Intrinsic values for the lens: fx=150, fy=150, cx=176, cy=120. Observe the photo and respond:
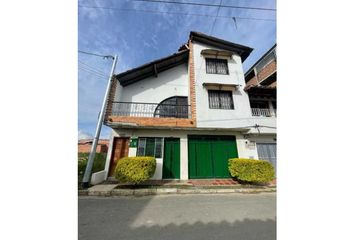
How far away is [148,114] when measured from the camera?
349 inches

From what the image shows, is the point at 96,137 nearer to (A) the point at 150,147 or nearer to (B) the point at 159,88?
(A) the point at 150,147

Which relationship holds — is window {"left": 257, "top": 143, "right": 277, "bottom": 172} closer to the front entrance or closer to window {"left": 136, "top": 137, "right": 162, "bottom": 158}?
window {"left": 136, "top": 137, "right": 162, "bottom": 158}

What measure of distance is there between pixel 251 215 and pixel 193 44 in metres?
9.88

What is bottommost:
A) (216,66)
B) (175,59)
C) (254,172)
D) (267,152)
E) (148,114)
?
(254,172)

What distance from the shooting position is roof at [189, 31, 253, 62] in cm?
1004

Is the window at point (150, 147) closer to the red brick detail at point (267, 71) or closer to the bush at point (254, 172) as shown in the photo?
the bush at point (254, 172)

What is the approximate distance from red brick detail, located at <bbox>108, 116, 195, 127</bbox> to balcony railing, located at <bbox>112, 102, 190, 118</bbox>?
705 millimetres

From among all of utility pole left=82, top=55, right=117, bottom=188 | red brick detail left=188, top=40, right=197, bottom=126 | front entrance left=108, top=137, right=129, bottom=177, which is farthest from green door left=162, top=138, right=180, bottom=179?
utility pole left=82, top=55, right=117, bottom=188

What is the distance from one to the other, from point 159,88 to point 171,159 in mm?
4697

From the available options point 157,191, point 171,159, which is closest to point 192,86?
point 171,159
